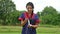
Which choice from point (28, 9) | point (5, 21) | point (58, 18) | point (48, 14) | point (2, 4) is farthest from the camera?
point (48, 14)

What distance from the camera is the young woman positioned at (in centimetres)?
537

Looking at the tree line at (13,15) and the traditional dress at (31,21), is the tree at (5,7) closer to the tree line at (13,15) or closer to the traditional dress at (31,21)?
the tree line at (13,15)

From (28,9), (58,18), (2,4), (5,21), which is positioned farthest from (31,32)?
(58,18)

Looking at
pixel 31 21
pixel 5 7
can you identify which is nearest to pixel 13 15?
pixel 5 7

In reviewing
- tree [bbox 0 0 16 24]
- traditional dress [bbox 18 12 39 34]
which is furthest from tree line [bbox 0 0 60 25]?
Answer: traditional dress [bbox 18 12 39 34]

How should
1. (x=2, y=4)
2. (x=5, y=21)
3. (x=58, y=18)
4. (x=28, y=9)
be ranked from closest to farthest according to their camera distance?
(x=28, y=9)
(x=2, y=4)
(x=5, y=21)
(x=58, y=18)

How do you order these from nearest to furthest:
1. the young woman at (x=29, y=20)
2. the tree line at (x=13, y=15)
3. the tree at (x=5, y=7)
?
the young woman at (x=29, y=20)
the tree at (x=5, y=7)
the tree line at (x=13, y=15)

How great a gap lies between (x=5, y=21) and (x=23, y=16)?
2266 inches

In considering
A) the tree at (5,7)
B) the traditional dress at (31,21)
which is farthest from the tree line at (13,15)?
the traditional dress at (31,21)

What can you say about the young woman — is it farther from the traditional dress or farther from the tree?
the tree

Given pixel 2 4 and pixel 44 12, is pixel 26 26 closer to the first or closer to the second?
pixel 2 4

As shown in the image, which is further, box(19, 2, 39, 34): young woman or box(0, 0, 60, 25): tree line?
box(0, 0, 60, 25): tree line

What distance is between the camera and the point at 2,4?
181 ft

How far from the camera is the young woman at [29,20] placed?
5370 millimetres
